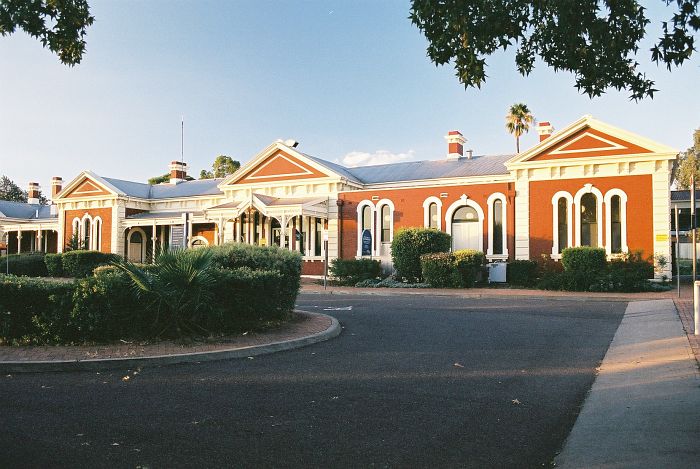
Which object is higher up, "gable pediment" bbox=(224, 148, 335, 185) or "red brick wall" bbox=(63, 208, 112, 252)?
"gable pediment" bbox=(224, 148, 335, 185)

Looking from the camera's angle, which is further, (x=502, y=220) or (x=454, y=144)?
(x=454, y=144)

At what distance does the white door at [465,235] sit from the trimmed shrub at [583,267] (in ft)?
18.3

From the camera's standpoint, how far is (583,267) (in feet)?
70.5

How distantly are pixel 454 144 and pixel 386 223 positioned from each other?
27.0 feet

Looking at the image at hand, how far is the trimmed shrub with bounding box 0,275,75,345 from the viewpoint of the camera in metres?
8.67

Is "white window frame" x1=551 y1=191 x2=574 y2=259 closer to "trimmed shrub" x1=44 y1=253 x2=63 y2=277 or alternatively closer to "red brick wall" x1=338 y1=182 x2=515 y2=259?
"red brick wall" x1=338 y1=182 x2=515 y2=259

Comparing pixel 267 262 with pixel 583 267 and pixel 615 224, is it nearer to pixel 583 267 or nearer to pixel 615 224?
pixel 583 267

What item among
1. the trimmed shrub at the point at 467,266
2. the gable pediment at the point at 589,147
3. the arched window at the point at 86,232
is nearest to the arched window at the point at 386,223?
the trimmed shrub at the point at 467,266

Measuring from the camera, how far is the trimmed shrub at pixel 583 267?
69.0 feet

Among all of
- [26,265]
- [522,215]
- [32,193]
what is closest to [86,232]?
[26,265]

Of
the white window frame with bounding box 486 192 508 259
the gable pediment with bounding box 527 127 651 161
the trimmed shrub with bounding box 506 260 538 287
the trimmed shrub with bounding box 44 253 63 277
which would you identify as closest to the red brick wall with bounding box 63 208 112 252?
the trimmed shrub with bounding box 44 253 63 277

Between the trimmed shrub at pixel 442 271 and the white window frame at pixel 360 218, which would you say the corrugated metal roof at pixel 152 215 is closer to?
the white window frame at pixel 360 218

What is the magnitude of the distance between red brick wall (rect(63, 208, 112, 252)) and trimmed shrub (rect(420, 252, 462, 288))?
24439mm

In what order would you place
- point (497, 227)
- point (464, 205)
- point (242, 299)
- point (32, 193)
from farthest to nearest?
point (32, 193) < point (464, 205) < point (497, 227) < point (242, 299)
